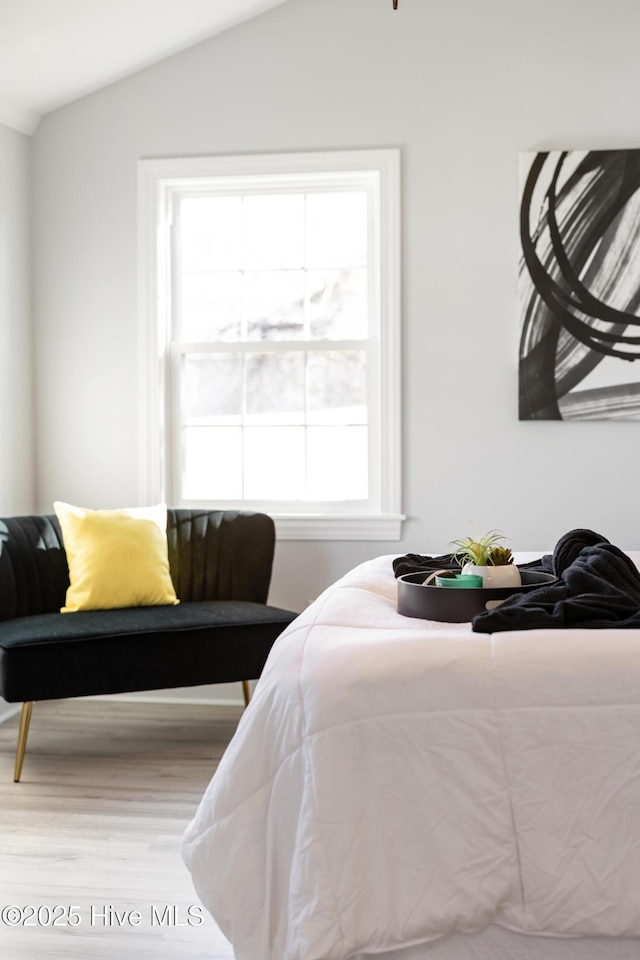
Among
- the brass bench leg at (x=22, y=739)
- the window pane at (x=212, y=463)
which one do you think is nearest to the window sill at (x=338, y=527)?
the window pane at (x=212, y=463)

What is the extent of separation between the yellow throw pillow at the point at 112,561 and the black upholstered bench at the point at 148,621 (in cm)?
7

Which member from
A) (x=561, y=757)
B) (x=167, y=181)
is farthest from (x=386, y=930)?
(x=167, y=181)

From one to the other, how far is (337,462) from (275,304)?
2.50 feet

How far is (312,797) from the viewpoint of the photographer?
155 centimetres

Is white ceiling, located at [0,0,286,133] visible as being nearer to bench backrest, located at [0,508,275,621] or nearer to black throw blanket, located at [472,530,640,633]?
bench backrest, located at [0,508,275,621]

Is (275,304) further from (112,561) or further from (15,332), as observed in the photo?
(112,561)

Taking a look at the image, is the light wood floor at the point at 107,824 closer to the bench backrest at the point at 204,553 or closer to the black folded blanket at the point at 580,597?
the bench backrest at the point at 204,553

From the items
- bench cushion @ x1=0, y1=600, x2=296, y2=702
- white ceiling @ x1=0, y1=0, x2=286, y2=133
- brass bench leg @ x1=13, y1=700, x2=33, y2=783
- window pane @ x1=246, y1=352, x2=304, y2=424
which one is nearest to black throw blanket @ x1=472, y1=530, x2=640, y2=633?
bench cushion @ x1=0, y1=600, x2=296, y2=702

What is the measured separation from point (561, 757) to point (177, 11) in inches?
134

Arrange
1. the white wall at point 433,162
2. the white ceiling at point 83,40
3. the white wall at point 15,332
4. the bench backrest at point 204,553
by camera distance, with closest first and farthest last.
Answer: the white ceiling at point 83,40
the bench backrest at point 204,553
the white wall at point 433,162
the white wall at point 15,332

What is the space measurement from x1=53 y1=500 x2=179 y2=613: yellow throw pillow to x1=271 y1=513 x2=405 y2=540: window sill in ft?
2.00

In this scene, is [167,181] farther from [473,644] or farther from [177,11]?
[473,644]

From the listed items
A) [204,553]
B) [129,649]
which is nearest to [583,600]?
[129,649]

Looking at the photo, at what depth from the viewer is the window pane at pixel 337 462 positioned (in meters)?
4.29
